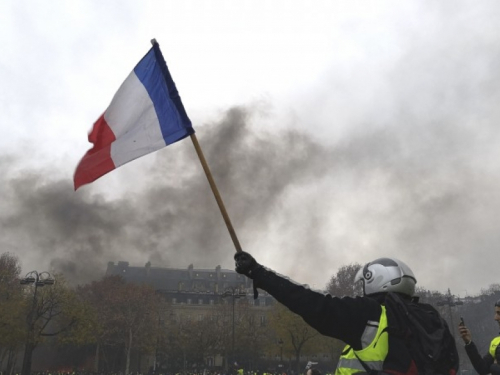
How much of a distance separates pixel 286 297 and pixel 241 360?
60024 mm

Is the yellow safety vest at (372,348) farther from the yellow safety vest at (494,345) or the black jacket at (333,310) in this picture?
the yellow safety vest at (494,345)

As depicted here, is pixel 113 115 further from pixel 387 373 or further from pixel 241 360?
pixel 241 360

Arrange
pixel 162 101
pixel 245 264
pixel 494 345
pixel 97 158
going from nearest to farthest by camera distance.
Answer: pixel 245 264 → pixel 162 101 → pixel 97 158 → pixel 494 345

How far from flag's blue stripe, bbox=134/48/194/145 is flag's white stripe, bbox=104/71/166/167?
7cm

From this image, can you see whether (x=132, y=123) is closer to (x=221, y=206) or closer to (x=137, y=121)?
(x=137, y=121)

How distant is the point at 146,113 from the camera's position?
5.98 meters

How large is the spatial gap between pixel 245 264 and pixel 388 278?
1.07m

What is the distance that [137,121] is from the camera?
6000 millimetres

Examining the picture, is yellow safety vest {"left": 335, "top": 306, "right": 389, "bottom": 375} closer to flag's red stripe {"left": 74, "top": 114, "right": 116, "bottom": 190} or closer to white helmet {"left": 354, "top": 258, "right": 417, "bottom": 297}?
white helmet {"left": 354, "top": 258, "right": 417, "bottom": 297}

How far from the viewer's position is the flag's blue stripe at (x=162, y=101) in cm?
568

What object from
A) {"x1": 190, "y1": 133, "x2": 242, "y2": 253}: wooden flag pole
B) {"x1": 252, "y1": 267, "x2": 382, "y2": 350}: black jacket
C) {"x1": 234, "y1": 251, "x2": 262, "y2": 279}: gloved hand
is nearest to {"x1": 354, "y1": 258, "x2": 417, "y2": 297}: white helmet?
{"x1": 252, "y1": 267, "x2": 382, "y2": 350}: black jacket

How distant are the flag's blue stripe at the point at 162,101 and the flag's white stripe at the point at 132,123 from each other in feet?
0.23

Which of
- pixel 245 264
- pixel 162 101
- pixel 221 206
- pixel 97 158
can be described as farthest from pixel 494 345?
pixel 97 158

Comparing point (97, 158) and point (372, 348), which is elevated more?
point (97, 158)
